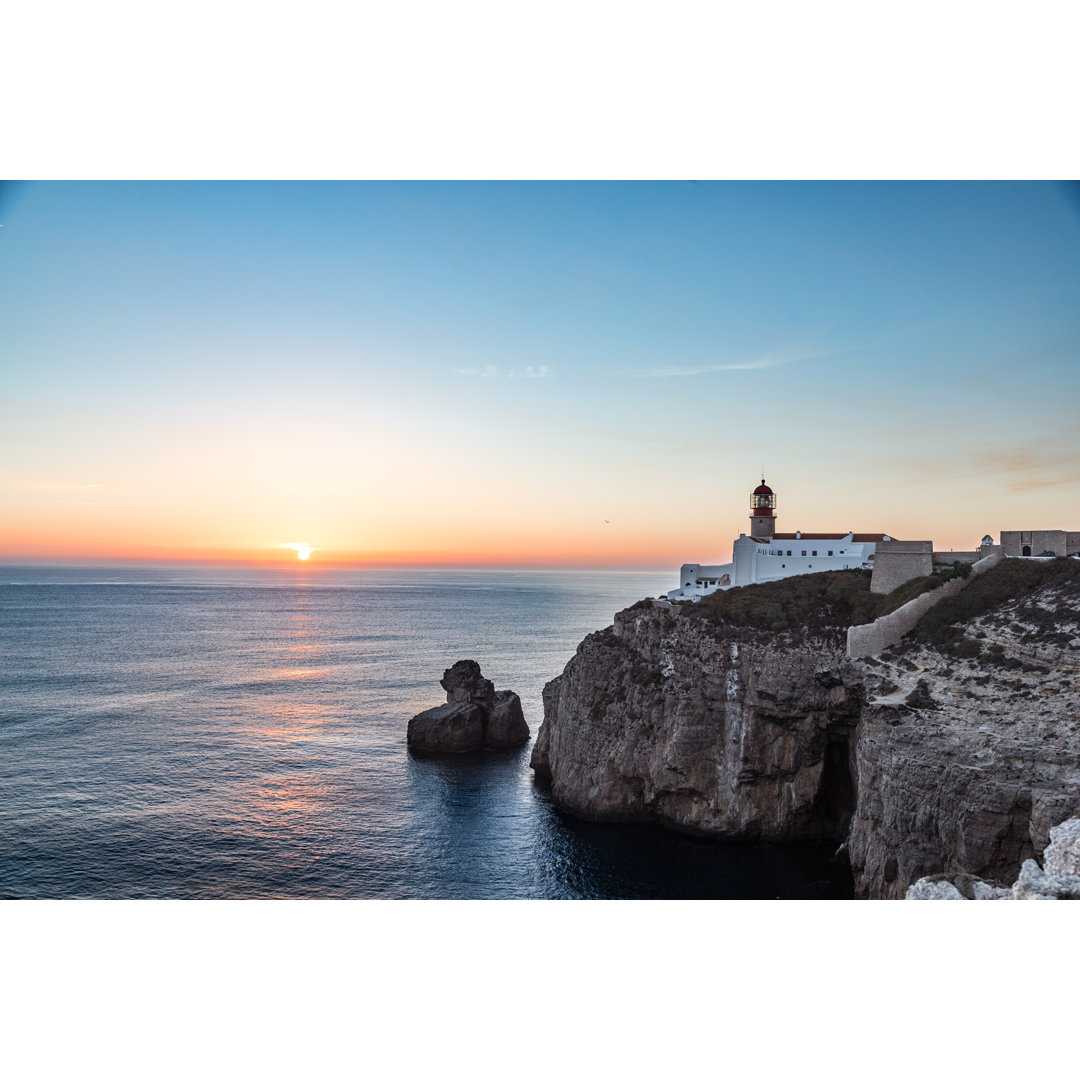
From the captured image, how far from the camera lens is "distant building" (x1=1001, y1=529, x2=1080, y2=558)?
24.3 meters

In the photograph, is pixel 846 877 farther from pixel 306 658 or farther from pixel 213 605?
pixel 213 605

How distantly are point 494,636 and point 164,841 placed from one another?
5167cm

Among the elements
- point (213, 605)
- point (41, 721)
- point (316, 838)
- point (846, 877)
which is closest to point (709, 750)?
point (846, 877)

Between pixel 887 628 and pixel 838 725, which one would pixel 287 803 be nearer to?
pixel 838 725

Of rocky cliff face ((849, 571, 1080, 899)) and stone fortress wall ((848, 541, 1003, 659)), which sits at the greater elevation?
stone fortress wall ((848, 541, 1003, 659))

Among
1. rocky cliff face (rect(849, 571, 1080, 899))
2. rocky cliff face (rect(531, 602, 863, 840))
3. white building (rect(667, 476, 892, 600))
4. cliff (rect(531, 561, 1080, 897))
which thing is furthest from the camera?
white building (rect(667, 476, 892, 600))

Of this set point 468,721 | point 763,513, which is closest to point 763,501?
point 763,513

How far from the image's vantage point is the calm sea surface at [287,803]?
2005 cm

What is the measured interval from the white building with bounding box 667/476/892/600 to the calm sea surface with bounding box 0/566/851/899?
1429cm

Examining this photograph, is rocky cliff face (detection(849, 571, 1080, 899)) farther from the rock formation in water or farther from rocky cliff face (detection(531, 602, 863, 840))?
the rock formation in water

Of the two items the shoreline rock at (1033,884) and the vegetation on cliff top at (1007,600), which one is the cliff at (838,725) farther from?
the shoreline rock at (1033,884)

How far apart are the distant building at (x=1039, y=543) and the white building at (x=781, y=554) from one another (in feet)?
21.8

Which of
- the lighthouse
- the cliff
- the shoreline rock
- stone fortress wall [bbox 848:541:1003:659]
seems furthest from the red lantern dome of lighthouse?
the shoreline rock

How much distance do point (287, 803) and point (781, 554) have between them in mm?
26572
